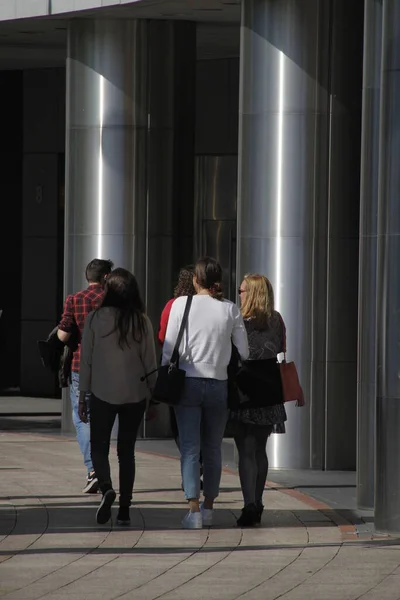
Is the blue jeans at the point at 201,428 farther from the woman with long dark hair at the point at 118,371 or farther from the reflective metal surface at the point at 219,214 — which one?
the reflective metal surface at the point at 219,214

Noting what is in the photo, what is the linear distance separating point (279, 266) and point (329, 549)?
4.76m

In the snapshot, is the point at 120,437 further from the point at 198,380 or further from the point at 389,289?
the point at 389,289

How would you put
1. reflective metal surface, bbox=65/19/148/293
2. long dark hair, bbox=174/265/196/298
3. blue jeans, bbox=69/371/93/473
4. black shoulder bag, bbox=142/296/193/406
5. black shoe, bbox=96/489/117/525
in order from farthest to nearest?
reflective metal surface, bbox=65/19/148/293, blue jeans, bbox=69/371/93/473, long dark hair, bbox=174/265/196/298, black shoe, bbox=96/489/117/525, black shoulder bag, bbox=142/296/193/406

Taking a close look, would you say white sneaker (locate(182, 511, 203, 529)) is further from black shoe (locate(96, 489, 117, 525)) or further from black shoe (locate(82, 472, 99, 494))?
black shoe (locate(82, 472, 99, 494))

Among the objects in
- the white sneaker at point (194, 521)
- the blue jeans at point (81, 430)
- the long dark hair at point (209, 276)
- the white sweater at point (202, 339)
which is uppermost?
the long dark hair at point (209, 276)

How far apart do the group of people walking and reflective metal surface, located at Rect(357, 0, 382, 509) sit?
0.80 meters

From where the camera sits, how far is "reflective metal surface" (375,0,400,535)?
9539mm

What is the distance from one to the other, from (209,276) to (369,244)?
1392mm

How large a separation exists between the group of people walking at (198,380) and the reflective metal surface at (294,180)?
3296 mm

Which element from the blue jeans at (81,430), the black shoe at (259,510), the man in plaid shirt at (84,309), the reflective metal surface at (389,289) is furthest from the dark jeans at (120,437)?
the reflective metal surface at (389,289)

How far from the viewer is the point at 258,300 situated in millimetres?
10117

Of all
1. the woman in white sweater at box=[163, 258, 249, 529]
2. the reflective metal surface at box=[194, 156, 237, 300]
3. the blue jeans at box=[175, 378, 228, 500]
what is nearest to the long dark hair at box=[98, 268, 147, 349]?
the woman in white sweater at box=[163, 258, 249, 529]

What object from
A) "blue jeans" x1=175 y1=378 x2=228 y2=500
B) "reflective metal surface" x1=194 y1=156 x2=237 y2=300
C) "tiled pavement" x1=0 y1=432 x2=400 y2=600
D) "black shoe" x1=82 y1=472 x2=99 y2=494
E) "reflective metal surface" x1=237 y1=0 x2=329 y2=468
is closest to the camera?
"tiled pavement" x1=0 y1=432 x2=400 y2=600

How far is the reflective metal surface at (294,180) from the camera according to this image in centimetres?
1351
